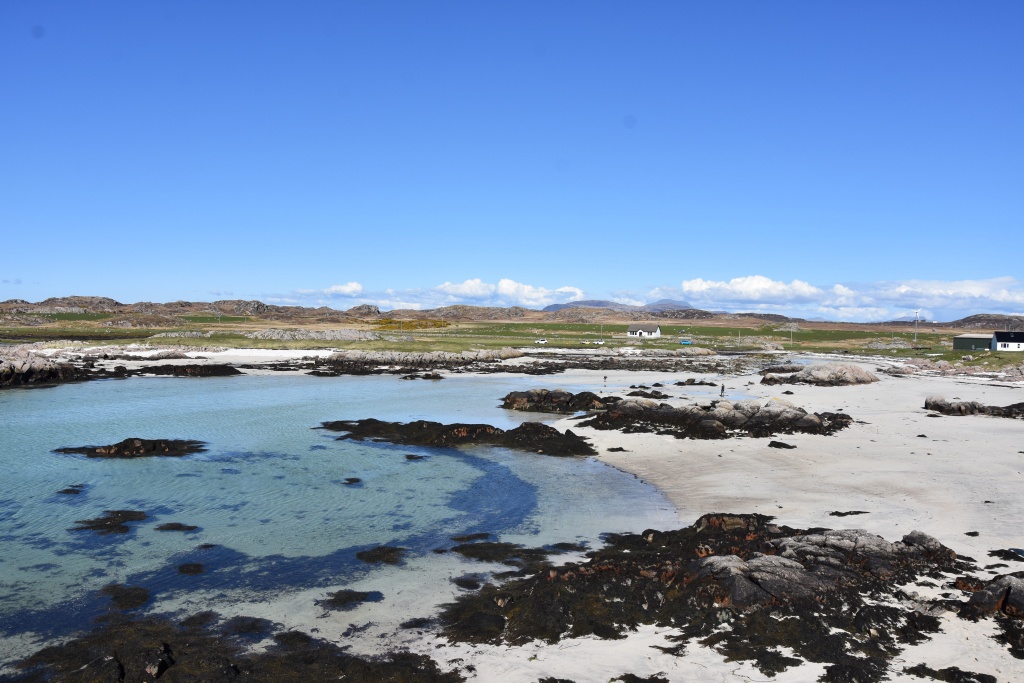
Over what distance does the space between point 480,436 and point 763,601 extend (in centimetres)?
1724

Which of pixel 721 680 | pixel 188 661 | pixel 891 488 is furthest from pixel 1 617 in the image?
pixel 891 488

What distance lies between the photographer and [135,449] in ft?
75.7

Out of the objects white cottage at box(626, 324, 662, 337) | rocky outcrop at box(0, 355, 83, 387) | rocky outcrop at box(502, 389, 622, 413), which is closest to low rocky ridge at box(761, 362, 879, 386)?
rocky outcrop at box(502, 389, 622, 413)

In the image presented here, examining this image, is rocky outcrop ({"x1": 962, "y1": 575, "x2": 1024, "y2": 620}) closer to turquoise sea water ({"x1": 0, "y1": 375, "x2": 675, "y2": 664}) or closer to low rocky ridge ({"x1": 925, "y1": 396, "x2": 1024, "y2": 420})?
turquoise sea water ({"x1": 0, "y1": 375, "x2": 675, "y2": 664})

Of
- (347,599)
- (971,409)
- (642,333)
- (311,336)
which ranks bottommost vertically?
(347,599)

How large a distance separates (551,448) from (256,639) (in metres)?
15.9

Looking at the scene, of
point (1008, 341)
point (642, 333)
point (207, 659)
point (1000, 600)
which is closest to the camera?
point (207, 659)

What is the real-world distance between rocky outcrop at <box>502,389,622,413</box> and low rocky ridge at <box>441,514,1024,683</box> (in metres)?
22.2

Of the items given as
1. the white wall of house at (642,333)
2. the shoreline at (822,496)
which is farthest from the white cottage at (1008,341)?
the white wall of house at (642,333)

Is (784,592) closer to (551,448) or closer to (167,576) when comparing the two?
(167,576)

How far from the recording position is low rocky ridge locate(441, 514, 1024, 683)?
29.3 feet

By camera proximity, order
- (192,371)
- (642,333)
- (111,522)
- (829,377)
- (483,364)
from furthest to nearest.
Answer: (642,333) → (483,364) → (192,371) → (829,377) → (111,522)

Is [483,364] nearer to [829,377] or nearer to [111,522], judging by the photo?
[829,377]

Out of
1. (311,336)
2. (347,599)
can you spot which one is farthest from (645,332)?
(347,599)
